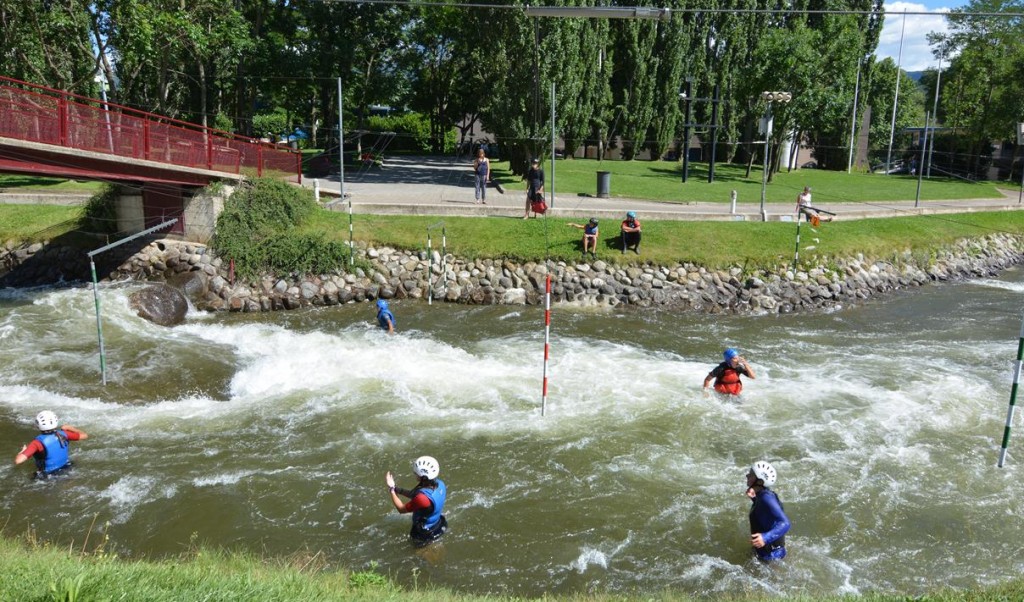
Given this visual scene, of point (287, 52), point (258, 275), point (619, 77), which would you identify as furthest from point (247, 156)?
point (619, 77)

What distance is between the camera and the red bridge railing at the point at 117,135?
650 inches

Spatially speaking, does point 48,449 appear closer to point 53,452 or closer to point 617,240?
point 53,452

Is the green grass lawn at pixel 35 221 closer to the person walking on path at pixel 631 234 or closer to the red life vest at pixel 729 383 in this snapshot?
the person walking on path at pixel 631 234

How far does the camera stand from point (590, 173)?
138 ft

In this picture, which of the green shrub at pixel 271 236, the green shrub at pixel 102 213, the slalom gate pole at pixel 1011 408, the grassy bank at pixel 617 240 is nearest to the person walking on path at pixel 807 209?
the grassy bank at pixel 617 240


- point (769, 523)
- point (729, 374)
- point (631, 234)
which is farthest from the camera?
point (631, 234)

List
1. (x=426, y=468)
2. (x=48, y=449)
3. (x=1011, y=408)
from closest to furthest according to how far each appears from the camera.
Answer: (x=426, y=468)
(x=1011, y=408)
(x=48, y=449)

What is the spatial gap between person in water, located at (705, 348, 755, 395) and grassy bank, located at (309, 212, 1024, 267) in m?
9.66

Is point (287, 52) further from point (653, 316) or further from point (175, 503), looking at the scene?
point (175, 503)

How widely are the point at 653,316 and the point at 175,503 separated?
14349 millimetres

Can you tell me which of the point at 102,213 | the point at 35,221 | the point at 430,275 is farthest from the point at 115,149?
the point at 430,275

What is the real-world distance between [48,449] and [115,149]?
35.7 feet

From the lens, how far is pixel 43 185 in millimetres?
31562

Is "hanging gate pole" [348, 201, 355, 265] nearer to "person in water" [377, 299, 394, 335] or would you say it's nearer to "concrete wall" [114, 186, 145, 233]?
"person in water" [377, 299, 394, 335]
